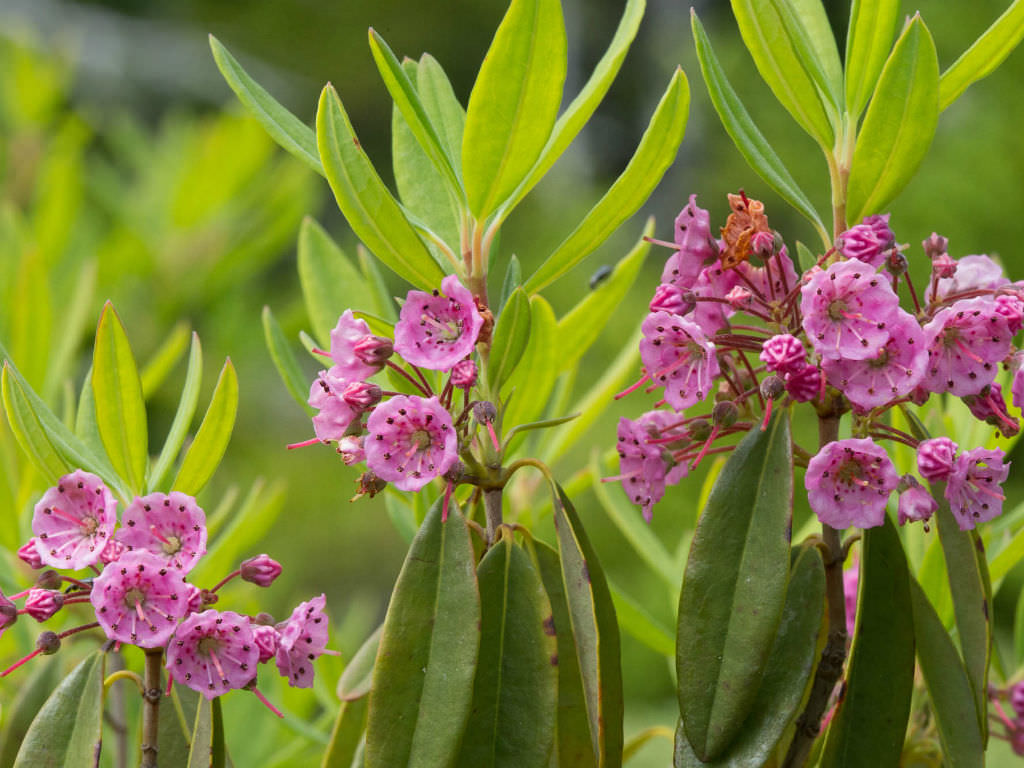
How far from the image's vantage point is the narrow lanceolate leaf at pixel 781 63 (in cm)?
77

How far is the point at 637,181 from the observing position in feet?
2.61

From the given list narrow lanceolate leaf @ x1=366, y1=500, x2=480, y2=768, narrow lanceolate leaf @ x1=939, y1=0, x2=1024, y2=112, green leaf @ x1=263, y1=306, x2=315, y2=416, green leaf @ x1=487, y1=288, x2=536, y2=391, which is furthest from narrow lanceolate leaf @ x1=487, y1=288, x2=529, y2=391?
narrow lanceolate leaf @ x1=939, y1=0, x2=1024, y2=112

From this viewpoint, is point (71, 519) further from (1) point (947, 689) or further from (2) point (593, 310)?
(1) point (947, 689)

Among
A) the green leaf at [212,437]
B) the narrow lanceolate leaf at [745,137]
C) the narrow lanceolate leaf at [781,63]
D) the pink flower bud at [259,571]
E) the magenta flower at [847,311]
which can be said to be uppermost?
the narrow lanceolate leaf at [781,63]

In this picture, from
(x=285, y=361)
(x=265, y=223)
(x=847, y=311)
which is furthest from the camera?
(x=265, y=223)

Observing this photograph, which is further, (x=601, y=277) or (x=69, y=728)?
(x=601, y=277)

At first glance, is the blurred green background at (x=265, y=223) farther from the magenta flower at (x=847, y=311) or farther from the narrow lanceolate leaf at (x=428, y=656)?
the magenta flower at (x=847, y=311)

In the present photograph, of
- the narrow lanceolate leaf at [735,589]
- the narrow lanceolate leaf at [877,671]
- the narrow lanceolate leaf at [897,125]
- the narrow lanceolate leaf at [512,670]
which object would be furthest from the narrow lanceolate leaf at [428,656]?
the narrow lanceolate leaf at [897,125]

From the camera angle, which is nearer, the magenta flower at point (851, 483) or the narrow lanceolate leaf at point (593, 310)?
the magenta flower at point (851, 483)

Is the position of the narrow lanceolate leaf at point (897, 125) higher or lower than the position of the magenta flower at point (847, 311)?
higher

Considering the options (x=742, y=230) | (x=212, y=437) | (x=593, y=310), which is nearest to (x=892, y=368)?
(x=742, y=230)

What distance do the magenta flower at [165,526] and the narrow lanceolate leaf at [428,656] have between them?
0.14m

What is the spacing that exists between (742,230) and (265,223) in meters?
1.80

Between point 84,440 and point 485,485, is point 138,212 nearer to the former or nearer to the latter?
point 84,440
